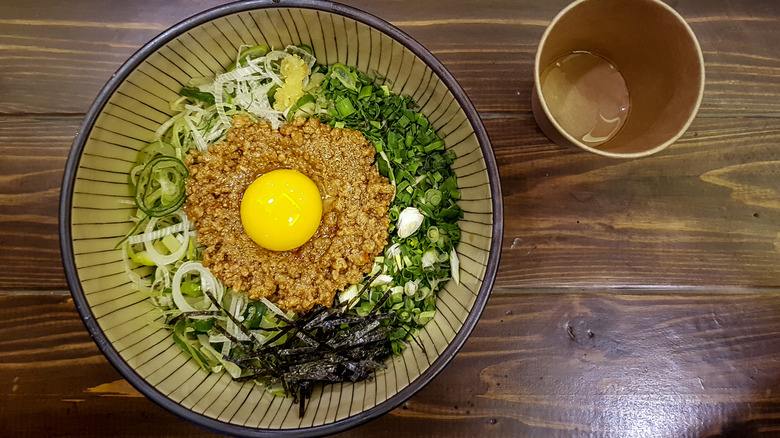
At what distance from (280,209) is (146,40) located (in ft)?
3.28

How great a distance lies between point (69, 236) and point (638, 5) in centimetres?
222

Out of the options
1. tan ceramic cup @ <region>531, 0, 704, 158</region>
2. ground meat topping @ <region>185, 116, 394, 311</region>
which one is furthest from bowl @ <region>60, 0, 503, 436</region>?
tan ceramic cup @ <region>531, 0, 704, 158</region>

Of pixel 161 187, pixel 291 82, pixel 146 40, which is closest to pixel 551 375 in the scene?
pixel 291 82

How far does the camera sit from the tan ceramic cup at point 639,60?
5.64 ft

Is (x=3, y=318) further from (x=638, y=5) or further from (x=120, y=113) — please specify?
(x=638, y=5)

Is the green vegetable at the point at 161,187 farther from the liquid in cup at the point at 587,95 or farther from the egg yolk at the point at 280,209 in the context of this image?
the liquid in cup at the point at 587,95

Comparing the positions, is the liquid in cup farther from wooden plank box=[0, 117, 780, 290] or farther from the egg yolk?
the egg yolk

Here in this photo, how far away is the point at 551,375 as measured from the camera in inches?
84.7

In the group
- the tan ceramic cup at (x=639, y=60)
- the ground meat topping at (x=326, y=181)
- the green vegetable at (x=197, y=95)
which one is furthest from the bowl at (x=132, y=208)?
the tan ceramic cup at (x=639, y=60)

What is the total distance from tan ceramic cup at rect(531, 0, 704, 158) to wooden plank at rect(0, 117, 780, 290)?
8.5 inches

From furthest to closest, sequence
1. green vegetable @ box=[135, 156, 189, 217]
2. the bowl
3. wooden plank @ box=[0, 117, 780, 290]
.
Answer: wooden plank @ box=[0, 117, 780, 290] → green vegetable @ box=[135, 156, 189, 217] → the bowl

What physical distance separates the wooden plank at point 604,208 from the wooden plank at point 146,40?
0.12m

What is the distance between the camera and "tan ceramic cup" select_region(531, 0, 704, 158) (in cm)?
172

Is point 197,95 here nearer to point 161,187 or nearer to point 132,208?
point 161,187
